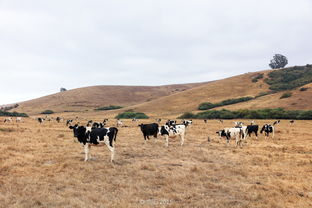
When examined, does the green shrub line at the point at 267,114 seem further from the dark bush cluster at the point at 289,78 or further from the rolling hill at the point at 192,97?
the dark bush cluster at the point at 289,78

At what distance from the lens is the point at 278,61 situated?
16412cm

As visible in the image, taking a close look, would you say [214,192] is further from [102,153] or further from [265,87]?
[265,87]

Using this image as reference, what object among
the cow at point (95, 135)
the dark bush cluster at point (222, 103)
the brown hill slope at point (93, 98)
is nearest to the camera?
the cow at point (95, 135)

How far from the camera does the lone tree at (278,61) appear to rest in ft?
535

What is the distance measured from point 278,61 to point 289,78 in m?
61.1

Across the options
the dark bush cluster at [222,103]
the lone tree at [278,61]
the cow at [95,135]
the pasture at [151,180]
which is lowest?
the pasture at [151,180]

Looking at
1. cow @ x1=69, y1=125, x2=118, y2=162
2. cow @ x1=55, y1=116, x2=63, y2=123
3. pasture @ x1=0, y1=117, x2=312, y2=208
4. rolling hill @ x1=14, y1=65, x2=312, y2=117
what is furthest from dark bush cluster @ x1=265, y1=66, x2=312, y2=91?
cow @ x1=69, y1=125, x2=118, y2=162

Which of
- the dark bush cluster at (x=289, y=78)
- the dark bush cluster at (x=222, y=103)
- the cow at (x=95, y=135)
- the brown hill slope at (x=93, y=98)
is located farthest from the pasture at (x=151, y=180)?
the brown hill slope at (x=93, y=98)

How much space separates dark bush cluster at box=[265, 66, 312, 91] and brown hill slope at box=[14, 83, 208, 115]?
197ft

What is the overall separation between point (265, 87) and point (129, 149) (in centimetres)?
9580

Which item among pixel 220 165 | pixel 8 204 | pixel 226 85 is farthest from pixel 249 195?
pixel 226 85

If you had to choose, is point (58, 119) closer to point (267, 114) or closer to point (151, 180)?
point (267, 114)

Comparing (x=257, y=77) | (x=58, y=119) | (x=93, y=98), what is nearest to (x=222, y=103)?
(x=257, y=77)

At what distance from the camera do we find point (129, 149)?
65.0 feet
